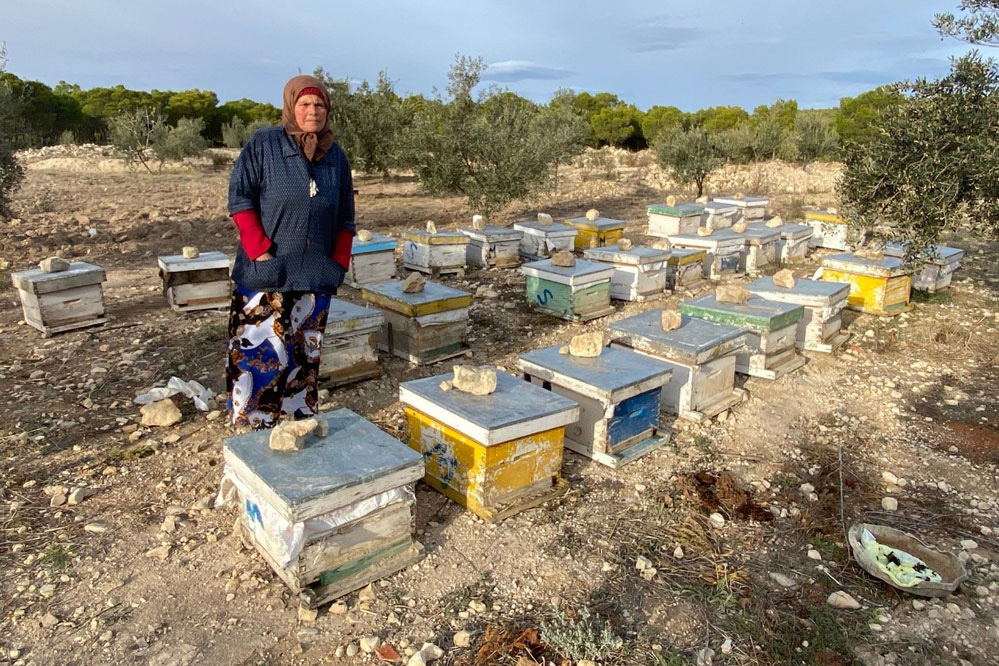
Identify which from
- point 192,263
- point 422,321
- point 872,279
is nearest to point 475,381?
point 422,321

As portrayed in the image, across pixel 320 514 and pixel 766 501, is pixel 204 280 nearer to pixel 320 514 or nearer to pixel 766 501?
pixel 320 514

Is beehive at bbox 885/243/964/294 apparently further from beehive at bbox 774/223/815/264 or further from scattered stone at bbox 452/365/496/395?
scattered stone at bbox 452/365/496/395

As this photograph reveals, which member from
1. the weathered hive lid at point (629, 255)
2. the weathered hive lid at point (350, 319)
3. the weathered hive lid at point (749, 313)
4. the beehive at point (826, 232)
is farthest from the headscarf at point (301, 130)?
the beehive at point (826, 232)

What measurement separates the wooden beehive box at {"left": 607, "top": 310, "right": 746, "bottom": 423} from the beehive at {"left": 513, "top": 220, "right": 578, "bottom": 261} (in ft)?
15.5

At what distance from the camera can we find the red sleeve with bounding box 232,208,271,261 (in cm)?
363

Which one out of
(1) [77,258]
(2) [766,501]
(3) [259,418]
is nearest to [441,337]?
(3) [259,418]

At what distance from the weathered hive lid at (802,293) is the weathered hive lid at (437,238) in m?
3.94

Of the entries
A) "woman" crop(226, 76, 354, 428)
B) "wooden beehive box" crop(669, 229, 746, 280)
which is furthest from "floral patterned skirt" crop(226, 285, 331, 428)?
"wooden beehive box" crop(669, 229, 746, 280)

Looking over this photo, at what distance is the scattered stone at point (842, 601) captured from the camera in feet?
10.0

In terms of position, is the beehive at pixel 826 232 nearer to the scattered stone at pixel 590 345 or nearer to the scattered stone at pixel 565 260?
the scattered stone at pixel 565 260

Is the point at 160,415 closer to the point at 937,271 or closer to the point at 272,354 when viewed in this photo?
the point at 272,354

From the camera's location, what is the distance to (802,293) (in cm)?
625

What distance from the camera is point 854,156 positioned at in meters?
5.84

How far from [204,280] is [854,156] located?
21.2ft
